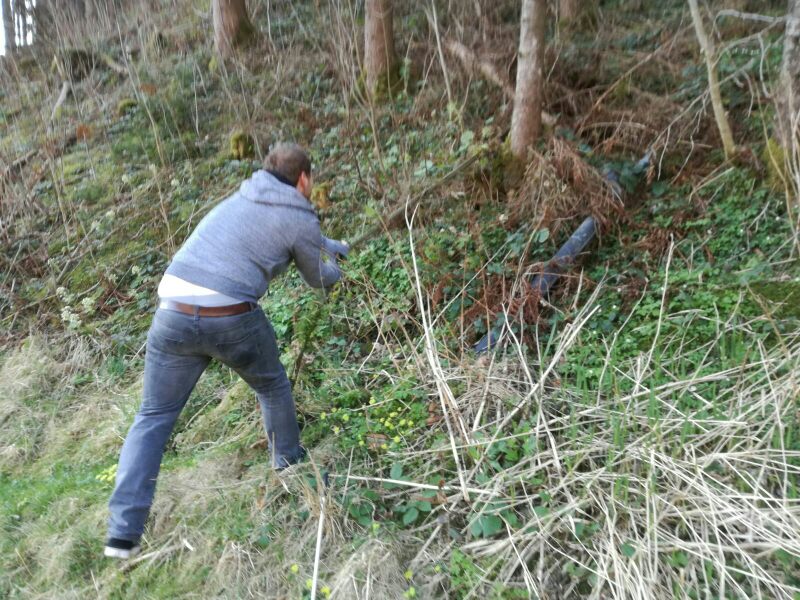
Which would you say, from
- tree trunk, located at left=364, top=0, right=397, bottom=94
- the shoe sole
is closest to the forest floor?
the shoe sole

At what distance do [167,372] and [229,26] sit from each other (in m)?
7.86

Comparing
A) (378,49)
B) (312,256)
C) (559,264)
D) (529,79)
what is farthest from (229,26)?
(312,256)

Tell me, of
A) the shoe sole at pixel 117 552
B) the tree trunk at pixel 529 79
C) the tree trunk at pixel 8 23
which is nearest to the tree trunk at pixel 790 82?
the tree trunk at pixel 529 79

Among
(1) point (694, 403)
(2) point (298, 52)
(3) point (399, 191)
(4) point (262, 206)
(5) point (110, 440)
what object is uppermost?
(2) point (298, 52)

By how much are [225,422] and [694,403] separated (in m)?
2.93

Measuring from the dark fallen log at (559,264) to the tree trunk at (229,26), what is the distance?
271 inches

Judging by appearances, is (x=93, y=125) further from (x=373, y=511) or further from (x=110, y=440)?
(x=373, y=511)

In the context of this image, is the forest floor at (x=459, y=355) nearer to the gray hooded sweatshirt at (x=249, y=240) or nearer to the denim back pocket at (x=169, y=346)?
the denim back pocket at (x=169, y=346)

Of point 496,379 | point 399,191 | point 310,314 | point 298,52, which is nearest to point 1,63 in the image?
point 298,52

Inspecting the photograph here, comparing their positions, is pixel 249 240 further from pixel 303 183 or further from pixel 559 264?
pixel 559 264

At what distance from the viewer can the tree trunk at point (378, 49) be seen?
705 cm

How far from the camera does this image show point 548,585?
96.1 inches

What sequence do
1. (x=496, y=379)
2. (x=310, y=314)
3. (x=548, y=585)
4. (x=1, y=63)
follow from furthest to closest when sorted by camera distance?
(x=1, y=63), (x=310, y=314), (x=496, y=379), (x=548, y=585)

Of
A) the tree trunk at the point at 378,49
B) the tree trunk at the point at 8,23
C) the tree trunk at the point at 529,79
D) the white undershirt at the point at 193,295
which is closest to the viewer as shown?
the white undershirt at the point at 193,295
